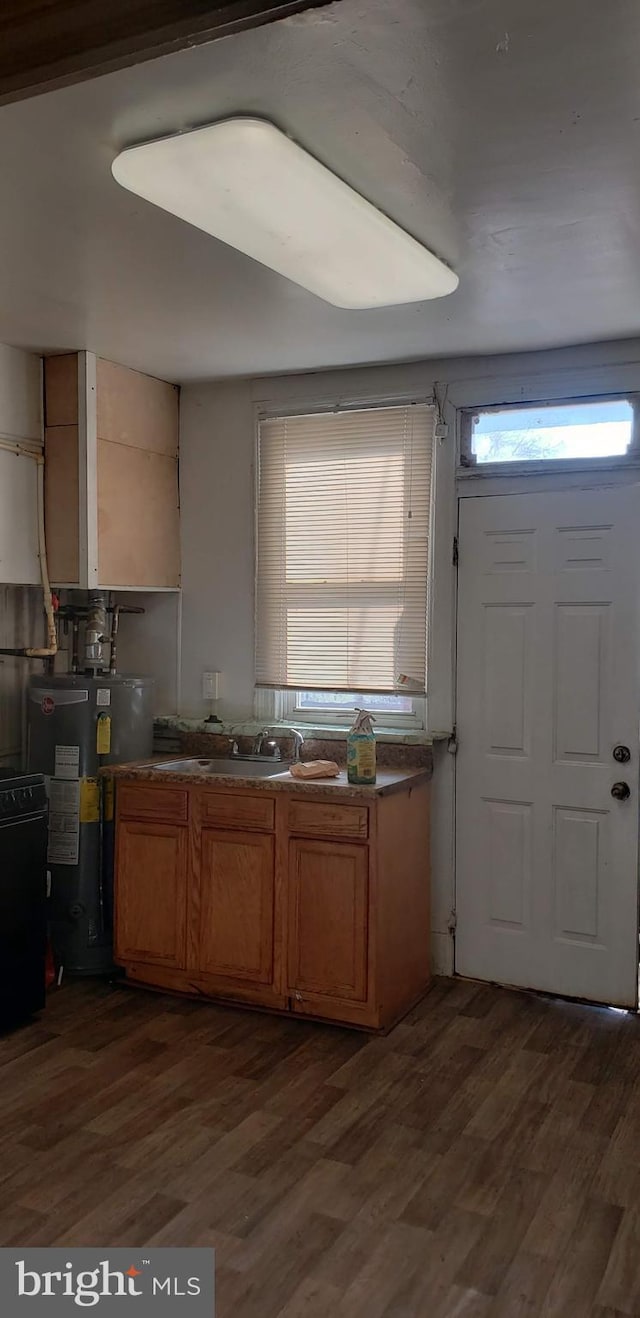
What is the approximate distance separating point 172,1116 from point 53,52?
282 centimetres

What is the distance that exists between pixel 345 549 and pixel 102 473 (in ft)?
3.46

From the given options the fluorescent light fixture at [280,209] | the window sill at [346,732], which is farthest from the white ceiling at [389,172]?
the window sill at [346,732]

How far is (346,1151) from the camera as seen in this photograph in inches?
110

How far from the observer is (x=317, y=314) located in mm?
3398

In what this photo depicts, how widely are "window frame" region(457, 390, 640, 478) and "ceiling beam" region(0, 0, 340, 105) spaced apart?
119 inches

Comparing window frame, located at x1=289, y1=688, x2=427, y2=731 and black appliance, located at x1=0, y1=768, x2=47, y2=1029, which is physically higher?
window frame, located at x1=289, y1=688, x2=427, y2=731

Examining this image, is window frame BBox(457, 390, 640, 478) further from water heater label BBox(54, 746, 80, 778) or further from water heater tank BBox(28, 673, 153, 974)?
water heater label BBox(54, 746, 80, 778)

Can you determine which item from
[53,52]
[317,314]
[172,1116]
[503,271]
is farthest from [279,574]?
[53,52]

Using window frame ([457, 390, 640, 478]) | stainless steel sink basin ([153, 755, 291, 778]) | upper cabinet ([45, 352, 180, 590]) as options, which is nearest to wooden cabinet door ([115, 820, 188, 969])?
stainless steel sink basin ([153, 755, 291, 778])

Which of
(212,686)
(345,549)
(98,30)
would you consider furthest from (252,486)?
(98,30)

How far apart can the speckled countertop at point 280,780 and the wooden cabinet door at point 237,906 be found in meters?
0.19

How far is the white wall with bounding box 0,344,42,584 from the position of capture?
3.94m

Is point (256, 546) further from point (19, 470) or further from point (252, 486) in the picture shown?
point (19, 470)

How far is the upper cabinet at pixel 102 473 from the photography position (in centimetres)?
402
